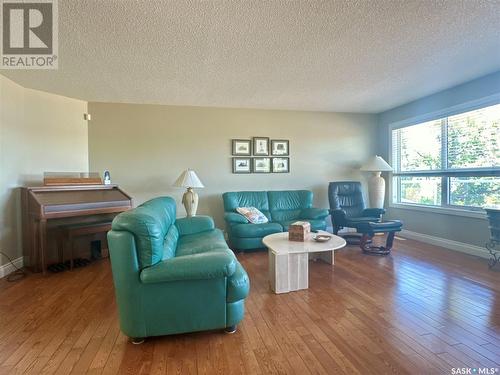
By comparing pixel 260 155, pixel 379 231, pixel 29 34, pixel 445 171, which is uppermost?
pixel 29 34

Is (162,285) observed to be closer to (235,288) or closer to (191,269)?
(191,269)

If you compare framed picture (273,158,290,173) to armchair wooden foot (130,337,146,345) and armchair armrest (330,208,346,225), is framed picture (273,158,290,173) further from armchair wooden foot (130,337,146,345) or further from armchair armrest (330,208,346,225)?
armchair wooden foot (130,337,146,345)

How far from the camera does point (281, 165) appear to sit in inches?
193

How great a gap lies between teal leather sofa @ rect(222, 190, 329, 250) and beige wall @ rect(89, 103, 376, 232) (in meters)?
0.35

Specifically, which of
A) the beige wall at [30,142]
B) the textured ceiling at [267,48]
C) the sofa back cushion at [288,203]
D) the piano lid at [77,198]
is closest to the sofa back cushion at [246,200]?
the sofa back cushion at [288,203]

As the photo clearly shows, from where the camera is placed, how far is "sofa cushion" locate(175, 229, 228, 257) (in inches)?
95.0

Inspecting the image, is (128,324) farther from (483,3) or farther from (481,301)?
(483,3)

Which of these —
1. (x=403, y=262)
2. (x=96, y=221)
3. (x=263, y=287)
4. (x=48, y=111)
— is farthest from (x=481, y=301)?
(x=48, y=111)

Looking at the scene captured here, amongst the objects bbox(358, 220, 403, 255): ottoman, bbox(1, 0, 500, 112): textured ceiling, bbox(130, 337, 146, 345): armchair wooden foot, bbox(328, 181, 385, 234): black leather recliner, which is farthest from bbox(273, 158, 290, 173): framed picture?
bbox(130, 337, 146, 345): armchair wooden foot

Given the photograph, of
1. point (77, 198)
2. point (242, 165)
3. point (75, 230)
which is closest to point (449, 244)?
point (242, 165)

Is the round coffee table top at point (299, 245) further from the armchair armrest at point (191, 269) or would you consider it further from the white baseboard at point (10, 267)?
the white baseboard at point (10, 267)

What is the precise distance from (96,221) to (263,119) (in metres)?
3.20

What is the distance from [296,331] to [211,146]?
3.42 metres

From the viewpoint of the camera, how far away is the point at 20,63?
273cm
